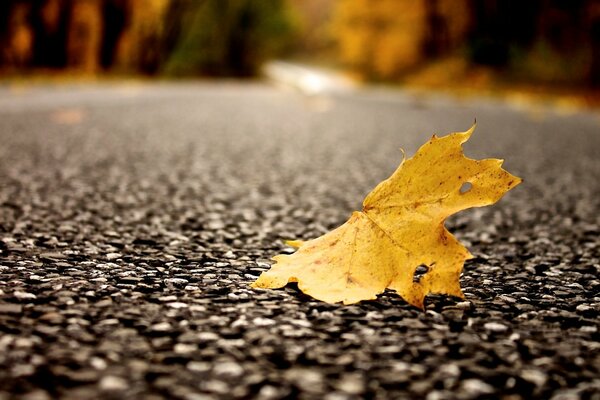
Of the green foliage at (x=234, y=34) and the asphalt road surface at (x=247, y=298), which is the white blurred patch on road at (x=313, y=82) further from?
the asphalt road surface at (x=247, y=298)

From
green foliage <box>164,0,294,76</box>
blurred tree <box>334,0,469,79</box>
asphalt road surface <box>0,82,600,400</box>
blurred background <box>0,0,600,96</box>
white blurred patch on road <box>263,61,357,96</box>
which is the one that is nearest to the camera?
asphalt road surface <box>0,82,600,400</box>

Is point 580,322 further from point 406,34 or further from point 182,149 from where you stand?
point 406,34

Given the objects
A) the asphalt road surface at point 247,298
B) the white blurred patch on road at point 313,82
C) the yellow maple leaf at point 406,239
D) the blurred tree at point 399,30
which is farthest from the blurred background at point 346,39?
the yellow maple leaf at point 406,239

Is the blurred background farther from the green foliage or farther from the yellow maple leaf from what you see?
the yellow maple leaf

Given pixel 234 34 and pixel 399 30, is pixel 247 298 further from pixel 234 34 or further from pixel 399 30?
pixel 234 34

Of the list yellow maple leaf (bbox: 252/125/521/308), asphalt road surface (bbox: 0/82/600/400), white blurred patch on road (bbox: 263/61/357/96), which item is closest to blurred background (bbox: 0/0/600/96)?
white blurred patch on road (bbox: 263/61/357/96)

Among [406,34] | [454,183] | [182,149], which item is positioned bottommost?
[182,149]

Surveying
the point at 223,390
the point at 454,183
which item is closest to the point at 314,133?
the point at 454,183
